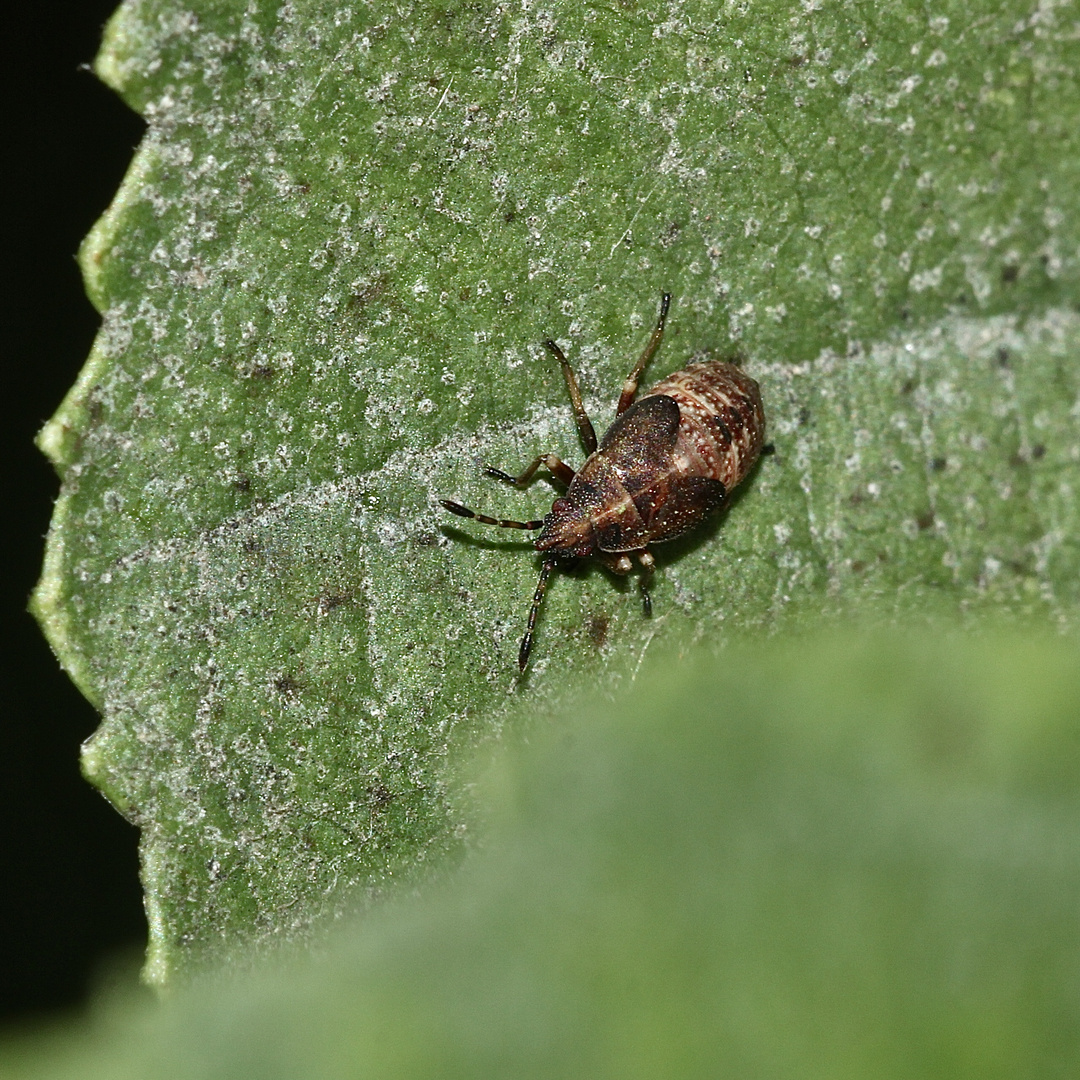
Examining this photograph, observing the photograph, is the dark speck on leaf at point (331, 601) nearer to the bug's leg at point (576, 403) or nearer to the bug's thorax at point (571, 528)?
the bug's thorax at point (571, 528)

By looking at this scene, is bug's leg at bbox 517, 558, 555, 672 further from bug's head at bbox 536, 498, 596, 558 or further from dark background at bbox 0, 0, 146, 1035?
dark background at bbox 0, 0, 146, 1035

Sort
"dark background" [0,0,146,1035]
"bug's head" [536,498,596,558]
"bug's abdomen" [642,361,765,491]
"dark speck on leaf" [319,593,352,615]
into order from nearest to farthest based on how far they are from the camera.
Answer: "dark speck on leaf" [319,593,352,615] → "bug's abdomen" [642,361,765,491] → "bug's head" [536,498,596,558] → "dark background" [0,0,146,1035]

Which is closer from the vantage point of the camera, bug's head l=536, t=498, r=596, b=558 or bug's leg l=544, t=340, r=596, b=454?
bug's leg l=544, t=340, r=596, b=454

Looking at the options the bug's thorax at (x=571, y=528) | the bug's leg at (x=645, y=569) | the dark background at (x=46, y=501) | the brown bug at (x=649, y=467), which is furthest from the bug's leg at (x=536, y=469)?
the dark background at (x=46, y=501)

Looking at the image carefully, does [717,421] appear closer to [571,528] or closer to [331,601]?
[571,528]

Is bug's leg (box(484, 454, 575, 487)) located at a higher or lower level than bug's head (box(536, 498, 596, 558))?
higher

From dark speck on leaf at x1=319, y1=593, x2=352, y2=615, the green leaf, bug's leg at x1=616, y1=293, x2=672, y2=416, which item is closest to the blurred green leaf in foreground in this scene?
the green leaf

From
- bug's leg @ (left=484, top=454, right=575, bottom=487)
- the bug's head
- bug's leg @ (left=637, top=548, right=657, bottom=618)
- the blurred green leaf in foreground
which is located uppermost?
the blurred green leaf in foreground
